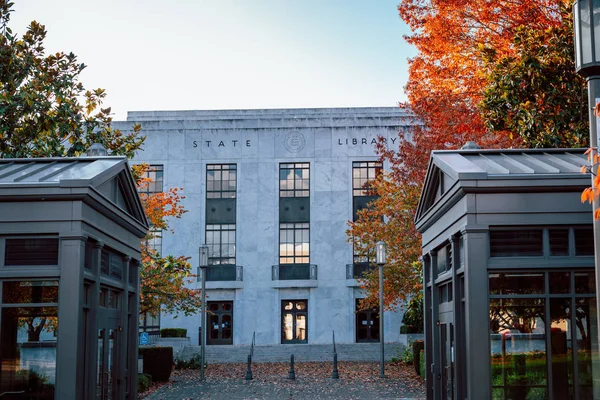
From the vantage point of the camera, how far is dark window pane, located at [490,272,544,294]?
13617 mm

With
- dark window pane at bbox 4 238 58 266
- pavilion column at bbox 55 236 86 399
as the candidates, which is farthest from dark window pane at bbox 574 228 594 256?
dark window pane at bbox 4 238 58 266

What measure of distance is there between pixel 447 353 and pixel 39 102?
1409cm

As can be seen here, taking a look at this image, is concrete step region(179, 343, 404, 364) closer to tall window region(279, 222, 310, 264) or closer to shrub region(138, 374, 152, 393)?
tall window region(279, 222, 310, 264)

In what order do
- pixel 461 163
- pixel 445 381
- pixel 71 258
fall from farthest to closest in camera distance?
pixel 445 381
pixel 461 163
pixel 71 258

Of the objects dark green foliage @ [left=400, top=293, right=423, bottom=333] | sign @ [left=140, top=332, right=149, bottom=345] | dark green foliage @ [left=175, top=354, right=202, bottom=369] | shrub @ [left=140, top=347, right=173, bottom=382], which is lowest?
dark green foliage @ [left=175, top=354, right=202, bottom=369]

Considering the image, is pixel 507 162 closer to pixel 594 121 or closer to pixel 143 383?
pixel 594 121

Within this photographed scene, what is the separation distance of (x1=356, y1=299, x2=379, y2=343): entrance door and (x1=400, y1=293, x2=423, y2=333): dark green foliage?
698 centimetres

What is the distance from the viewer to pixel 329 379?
3344 centimetres

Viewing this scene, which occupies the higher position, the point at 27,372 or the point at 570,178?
the point at 570,178

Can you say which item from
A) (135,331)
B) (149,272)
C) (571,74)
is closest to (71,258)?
(135,331)

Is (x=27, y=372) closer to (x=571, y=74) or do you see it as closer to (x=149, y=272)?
(x=571, y=74)

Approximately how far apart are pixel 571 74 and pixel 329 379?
53.6ft

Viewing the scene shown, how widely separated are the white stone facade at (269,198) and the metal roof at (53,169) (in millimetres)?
36450

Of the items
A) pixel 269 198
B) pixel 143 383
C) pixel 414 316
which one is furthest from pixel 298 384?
pixel 269 198
